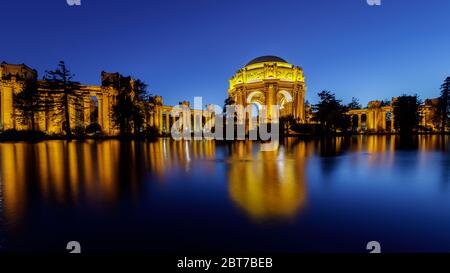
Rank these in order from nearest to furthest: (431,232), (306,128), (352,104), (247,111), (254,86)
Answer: (431,232) < (306,128) < (247,111) < (254,86) < (352,104)

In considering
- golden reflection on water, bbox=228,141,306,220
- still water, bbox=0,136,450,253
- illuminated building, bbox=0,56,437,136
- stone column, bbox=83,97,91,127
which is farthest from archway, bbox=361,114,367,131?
golden reflection on water, bbox=228,141,306,220

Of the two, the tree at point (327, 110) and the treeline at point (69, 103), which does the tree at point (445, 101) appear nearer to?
the tree at point (327, 110)

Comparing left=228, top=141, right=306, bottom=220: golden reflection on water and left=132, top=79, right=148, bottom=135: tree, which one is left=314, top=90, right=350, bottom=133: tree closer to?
left=132, top=79, right=148, bottom=135: tree

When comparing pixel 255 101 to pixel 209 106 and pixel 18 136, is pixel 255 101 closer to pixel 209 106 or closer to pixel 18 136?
pixel 209 106

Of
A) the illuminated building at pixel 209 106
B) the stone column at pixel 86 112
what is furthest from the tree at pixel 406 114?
the stone column at pixel 86 112

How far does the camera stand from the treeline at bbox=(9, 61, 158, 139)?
113 ft

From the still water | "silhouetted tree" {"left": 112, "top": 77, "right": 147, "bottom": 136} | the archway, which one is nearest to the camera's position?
the still water

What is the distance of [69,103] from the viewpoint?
42375mm
